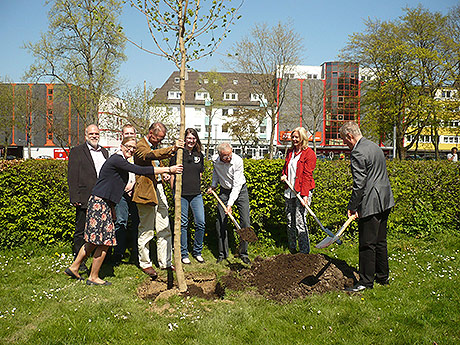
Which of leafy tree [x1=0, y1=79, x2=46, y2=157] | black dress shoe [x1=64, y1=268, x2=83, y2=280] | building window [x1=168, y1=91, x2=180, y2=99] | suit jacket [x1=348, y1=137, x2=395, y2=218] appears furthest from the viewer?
building window [x1=168, y1=91, x2=180, y2=99]

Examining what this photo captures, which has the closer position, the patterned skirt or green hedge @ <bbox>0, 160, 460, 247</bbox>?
the patterned skirt

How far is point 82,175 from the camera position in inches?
215

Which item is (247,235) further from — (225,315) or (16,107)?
(16,107)

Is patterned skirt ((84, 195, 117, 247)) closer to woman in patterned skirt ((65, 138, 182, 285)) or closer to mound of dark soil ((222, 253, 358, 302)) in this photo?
woman in patterned skirt ((65, 138, 182, 285))

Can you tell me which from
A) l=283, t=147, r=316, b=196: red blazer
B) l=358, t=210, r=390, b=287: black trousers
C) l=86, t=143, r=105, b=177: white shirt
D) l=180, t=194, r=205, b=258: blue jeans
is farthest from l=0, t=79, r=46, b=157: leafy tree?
l=358, t=210, r=390, b=287: black trousers

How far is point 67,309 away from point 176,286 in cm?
138

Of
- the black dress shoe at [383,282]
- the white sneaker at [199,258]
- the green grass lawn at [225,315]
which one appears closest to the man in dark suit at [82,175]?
the green grass lawn at [225,315]

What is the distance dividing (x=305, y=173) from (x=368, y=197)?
120 cm

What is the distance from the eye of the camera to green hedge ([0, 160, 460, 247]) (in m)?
6.29

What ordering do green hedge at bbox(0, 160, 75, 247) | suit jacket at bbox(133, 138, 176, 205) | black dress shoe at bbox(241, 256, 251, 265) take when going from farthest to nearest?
green hedge at bbox(0, 160, 75, 247), black dress shoe at bbox(241, 256, 251, 265), suit jacket at bbox(133, 138, 176, 205)

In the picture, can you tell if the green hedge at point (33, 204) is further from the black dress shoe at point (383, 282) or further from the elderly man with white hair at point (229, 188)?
the black dress shoe at point (383, 282)

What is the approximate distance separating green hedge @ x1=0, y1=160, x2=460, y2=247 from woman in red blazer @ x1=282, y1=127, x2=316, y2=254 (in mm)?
742

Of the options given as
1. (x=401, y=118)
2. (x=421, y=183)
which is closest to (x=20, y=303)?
(x=421, y=183)

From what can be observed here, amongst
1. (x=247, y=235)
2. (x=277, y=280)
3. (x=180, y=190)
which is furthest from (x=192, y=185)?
(x=277, y=280)
